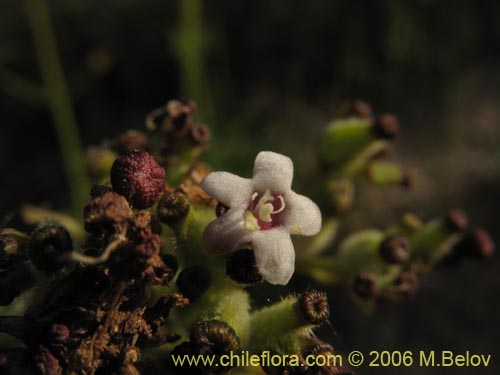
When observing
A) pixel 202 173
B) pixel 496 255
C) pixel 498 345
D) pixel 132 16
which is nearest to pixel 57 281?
pixel 202 173

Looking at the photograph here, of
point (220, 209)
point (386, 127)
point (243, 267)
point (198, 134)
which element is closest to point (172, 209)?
point (220, 209)

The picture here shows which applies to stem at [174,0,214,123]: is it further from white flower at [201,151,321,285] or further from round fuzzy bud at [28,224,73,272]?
round fuzzy bud at [28,224,73,272]

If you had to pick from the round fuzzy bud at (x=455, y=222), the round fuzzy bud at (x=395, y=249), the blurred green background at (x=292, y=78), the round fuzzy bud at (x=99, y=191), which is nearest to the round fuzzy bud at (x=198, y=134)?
the round fuzzy bud at (x=99, y=191)

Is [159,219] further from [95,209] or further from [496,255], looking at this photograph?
[496,255]

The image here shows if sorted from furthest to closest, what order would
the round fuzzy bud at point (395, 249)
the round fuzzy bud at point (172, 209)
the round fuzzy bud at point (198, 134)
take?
the round fuzzy bud at point (395, 249) < the round fuzzy bud at point (198, 134) < the round fuzzy bud at point (172, 209)

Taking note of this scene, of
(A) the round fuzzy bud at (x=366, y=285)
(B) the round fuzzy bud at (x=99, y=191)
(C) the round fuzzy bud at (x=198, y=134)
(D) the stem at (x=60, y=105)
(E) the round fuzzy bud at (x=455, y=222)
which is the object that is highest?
(D) the stem at (x=60, y=105)

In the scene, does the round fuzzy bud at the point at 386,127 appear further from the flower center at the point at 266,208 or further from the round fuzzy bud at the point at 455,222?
the flower center at the point at 266,208

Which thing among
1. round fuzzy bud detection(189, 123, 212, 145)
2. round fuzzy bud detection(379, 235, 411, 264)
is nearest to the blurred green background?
round fuzzy bud detection(379, 235, 411, 264)
